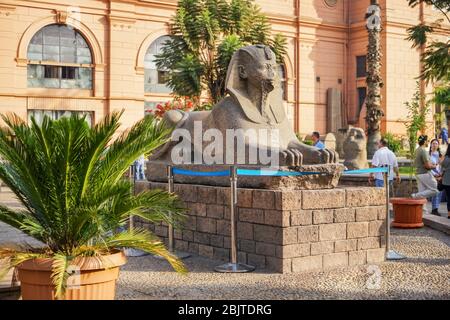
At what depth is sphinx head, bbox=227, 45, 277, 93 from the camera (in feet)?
24.8

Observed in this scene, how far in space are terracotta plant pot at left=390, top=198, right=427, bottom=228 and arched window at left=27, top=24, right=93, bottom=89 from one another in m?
18.4

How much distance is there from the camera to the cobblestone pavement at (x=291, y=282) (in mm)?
5348

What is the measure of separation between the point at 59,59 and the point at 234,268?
2054cm

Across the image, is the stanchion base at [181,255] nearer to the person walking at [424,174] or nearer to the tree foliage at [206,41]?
the person walking at [424,174]

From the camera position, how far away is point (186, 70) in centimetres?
1494

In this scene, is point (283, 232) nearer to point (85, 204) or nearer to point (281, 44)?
point (85, 204)

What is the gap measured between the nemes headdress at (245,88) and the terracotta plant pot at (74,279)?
3.68m

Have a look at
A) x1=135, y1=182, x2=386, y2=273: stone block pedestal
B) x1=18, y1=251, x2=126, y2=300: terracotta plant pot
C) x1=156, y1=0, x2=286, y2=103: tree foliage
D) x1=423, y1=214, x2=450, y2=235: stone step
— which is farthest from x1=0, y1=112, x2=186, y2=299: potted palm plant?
x1=156, y1=0, x2=286, y2=103: tree foliage

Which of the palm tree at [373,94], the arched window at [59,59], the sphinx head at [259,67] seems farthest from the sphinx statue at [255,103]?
the arched window at [59,59]

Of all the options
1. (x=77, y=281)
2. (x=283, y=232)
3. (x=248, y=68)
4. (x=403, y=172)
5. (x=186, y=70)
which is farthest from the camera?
(x=403, y=172)

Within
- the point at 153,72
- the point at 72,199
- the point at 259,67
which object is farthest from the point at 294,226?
the point at 153,72

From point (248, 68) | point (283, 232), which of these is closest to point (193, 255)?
point (283, 232)

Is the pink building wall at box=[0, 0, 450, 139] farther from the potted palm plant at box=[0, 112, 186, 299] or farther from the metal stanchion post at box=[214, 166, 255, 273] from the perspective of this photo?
the potted palm plant at box=[0, 112, 186, 299]

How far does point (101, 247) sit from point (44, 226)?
49 cm
